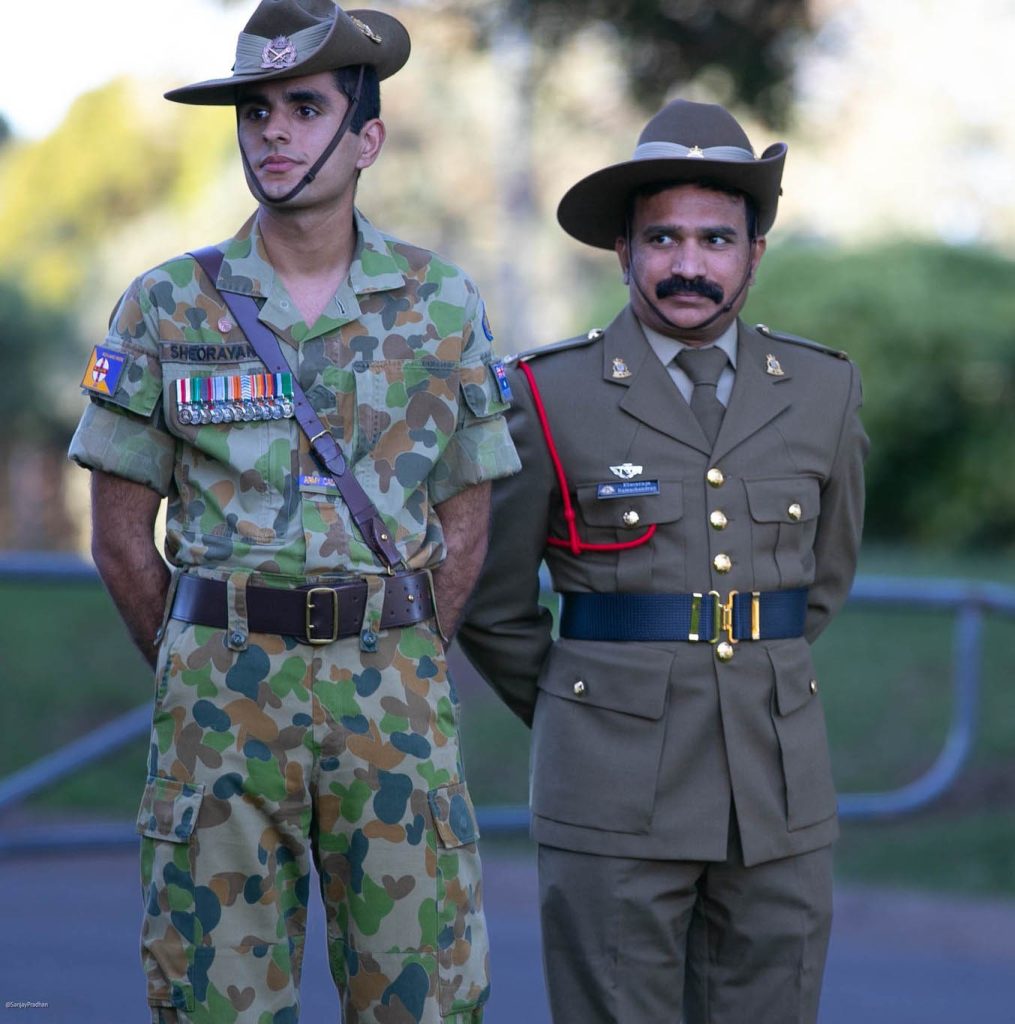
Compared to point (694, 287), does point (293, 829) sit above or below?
below

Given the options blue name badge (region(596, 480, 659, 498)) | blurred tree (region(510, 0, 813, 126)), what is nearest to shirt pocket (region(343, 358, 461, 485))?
blue name badge (region(596, 480, 659, 498))

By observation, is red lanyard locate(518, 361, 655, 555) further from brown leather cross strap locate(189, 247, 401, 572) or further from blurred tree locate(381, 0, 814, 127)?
blurred tree locate(381, 0, 814, 127)

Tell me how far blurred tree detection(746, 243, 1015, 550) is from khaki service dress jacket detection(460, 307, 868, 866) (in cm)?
784

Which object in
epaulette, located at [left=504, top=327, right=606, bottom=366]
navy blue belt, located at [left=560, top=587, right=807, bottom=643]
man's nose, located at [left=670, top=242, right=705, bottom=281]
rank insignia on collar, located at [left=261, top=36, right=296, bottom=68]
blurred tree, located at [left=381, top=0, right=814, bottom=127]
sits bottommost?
navy blue belt, located at [left=560, top=587, right=807, bottom=643]

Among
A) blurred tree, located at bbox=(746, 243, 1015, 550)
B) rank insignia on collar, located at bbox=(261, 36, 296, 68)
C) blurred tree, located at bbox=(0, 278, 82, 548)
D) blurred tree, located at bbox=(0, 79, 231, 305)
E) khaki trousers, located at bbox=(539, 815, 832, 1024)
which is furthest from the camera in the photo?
blurred tree, located at bbox=(0, 79, 231, 305)

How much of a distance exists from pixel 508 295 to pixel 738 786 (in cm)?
1038

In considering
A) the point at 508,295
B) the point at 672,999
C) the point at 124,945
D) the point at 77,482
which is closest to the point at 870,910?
the point at 124,945

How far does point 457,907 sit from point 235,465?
0.87 m

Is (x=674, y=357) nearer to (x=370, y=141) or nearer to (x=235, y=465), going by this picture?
(x=370, y=141)

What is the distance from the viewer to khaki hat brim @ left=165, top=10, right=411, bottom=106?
3096 millimetres

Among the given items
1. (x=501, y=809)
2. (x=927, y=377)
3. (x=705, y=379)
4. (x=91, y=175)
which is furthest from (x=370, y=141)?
(x=91, y=175)

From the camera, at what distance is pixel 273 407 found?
3.07 m

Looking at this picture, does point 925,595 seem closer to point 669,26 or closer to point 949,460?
point 669,26

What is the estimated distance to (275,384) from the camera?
308cm
